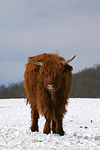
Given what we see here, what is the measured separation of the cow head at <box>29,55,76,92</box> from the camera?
6035 mm

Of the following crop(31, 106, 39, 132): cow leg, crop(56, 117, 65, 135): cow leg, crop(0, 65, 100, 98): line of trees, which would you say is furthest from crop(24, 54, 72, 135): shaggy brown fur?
crop(0, 65, 100, 98): line of trees

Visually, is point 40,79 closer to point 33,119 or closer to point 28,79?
point 28,79

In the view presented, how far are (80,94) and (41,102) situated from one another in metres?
18.8

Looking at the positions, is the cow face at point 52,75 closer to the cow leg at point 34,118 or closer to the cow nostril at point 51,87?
the cow nostril at point 51,87

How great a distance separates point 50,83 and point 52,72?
0.31 m

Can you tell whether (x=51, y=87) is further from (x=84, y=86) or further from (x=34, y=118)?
(x=84, y=86)

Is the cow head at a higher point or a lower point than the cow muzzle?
higher

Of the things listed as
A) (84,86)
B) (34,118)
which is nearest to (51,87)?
(34,118)

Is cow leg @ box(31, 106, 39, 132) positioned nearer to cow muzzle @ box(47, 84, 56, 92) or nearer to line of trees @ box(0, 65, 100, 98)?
cow muzzle @ box(47, 84, 56, 92)

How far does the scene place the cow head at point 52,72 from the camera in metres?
6.04

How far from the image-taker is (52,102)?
643 cm

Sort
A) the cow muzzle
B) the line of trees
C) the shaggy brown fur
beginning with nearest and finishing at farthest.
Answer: the cow muzzle < the shaggy brown fur < the line of trees

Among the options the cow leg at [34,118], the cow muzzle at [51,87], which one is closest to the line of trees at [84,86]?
the cow leg at [34,118]

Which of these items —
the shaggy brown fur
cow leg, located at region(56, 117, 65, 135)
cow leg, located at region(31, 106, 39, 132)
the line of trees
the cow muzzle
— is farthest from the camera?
the line of trees
